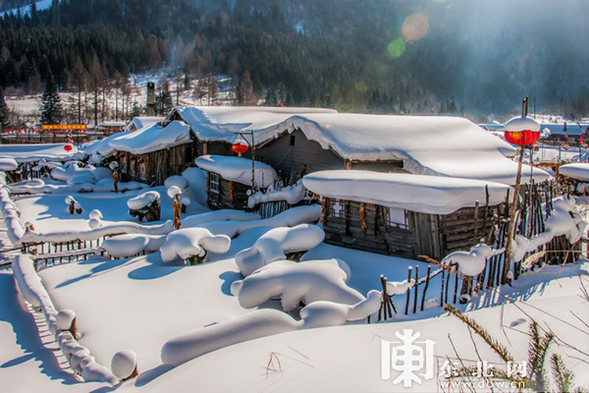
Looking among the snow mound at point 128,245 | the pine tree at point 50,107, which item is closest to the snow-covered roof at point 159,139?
the snow mound at point 128,245

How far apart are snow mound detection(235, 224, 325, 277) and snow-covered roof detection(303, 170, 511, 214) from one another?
1.39 m

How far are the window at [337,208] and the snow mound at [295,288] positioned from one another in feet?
12.2

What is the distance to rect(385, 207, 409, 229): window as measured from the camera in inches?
434

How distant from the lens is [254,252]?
10.9 m

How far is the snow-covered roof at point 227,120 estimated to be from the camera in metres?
21.5

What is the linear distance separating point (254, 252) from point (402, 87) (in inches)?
5395

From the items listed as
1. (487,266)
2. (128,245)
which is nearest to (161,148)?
(128,245)

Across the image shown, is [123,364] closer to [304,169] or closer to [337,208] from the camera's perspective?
[337,208]

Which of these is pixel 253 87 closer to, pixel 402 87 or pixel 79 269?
pixel 402 87

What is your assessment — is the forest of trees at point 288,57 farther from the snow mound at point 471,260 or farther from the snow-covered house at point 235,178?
the snow mound at point 471,260

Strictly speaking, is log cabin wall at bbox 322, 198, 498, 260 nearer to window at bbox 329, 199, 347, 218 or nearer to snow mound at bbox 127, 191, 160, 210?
window at bbox 329, 199, 347, 218

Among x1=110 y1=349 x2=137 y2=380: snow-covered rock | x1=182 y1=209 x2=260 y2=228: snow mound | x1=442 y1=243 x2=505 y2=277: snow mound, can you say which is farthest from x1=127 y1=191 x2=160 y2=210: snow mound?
x1=442 y1=243 x2=505 y2=277: snow mound

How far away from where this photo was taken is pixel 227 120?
23578mm

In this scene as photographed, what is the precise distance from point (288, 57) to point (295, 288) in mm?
120163
